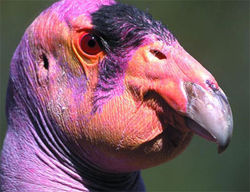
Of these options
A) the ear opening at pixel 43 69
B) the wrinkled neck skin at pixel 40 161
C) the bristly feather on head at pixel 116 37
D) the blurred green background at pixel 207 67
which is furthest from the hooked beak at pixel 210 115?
the blurred green background at pixel 207 67

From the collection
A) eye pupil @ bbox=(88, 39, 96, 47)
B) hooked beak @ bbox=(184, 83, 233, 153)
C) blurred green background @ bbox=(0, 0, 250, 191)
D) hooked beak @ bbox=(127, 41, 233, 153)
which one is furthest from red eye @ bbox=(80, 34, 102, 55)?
blurred green background @ bbox=(0, 0, 250, 191)

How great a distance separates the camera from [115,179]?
3.82m

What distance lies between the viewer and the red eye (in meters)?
3.45

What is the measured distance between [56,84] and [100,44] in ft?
1.38

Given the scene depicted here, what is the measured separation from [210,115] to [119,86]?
0.67 meters

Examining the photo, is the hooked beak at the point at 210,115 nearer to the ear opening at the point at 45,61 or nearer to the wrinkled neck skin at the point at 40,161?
the wrinkled neck skin at the point at 40,161

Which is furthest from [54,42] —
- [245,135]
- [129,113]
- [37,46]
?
[245,135]

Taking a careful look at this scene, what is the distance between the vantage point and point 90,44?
3.47 m

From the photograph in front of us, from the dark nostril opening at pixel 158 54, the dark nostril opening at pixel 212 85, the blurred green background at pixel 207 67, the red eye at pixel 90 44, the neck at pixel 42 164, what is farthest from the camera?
the blurred green background at pixel 207 67

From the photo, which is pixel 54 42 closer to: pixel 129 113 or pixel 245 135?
pixel 129 113

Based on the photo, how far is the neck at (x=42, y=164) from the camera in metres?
3.62

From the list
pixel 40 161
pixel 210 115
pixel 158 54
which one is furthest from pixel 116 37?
pixel 40 161

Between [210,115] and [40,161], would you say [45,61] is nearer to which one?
[40,161]

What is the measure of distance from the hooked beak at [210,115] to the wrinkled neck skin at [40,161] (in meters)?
0.94
